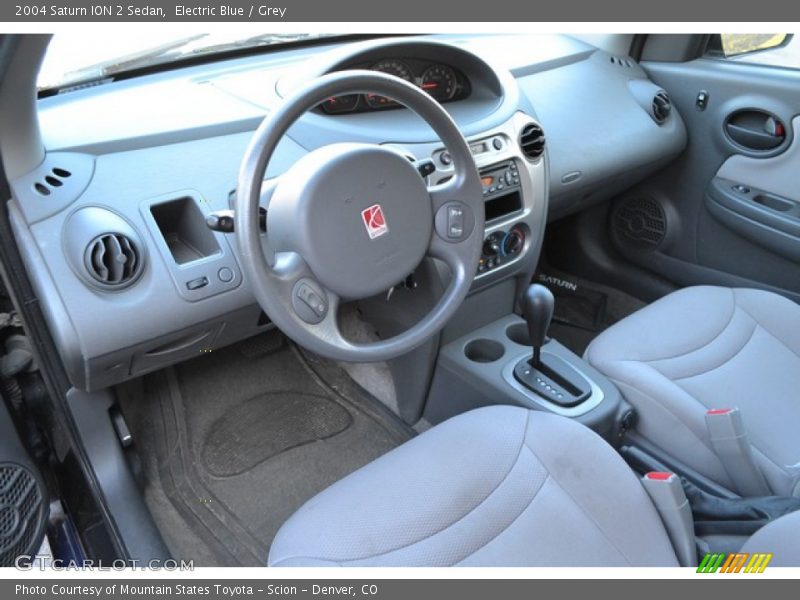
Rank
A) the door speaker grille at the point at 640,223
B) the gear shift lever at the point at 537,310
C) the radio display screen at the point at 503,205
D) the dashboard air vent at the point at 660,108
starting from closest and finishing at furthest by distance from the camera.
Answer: the gear shift lever at the point at 537,310, the radio display screen at the point at 503,205, the dashboard air vent at the point at 660,108, the door speaker grille at the point at 640,223

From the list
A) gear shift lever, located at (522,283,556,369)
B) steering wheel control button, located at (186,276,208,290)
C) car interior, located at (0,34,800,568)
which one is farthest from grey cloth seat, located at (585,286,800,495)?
steering wheel control button, located at (186,276,208,290)

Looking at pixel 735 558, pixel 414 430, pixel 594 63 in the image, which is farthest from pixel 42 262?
pixel 594 63

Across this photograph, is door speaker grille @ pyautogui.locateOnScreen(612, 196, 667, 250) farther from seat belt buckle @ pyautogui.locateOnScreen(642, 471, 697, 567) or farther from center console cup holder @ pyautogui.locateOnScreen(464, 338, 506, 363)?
seat belt buckle @ pyautogui.locateOnScreen(642, 471, 697, 567)

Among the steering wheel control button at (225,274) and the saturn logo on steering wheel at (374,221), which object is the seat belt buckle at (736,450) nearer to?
the saturn logo on steering wheel at (374,221)

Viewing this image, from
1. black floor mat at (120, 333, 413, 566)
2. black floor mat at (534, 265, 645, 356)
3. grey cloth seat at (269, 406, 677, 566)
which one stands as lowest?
black floor mat at (534, 265, 645, 356)

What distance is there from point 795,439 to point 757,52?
1331mm

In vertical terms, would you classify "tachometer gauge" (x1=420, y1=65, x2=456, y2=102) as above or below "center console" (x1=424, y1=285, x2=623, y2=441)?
above

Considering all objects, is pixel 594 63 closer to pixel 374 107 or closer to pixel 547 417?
pixel 374 107

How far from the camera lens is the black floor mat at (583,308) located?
2.58 meters

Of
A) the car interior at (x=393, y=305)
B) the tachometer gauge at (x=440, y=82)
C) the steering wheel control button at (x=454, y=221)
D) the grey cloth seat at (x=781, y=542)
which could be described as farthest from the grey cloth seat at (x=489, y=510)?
the tachometer gauge at (x=440, y=82)

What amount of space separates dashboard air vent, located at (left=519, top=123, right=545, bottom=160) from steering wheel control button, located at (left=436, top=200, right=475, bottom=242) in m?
0.52

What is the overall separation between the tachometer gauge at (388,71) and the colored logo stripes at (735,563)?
1200 millimetres

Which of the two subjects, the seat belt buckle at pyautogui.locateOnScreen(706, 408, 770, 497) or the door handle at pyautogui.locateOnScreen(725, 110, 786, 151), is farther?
the door handle at pyautogui.locateOnScreen(725, 110, 786, 151)

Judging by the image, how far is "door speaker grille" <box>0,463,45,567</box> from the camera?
58.5 inches
